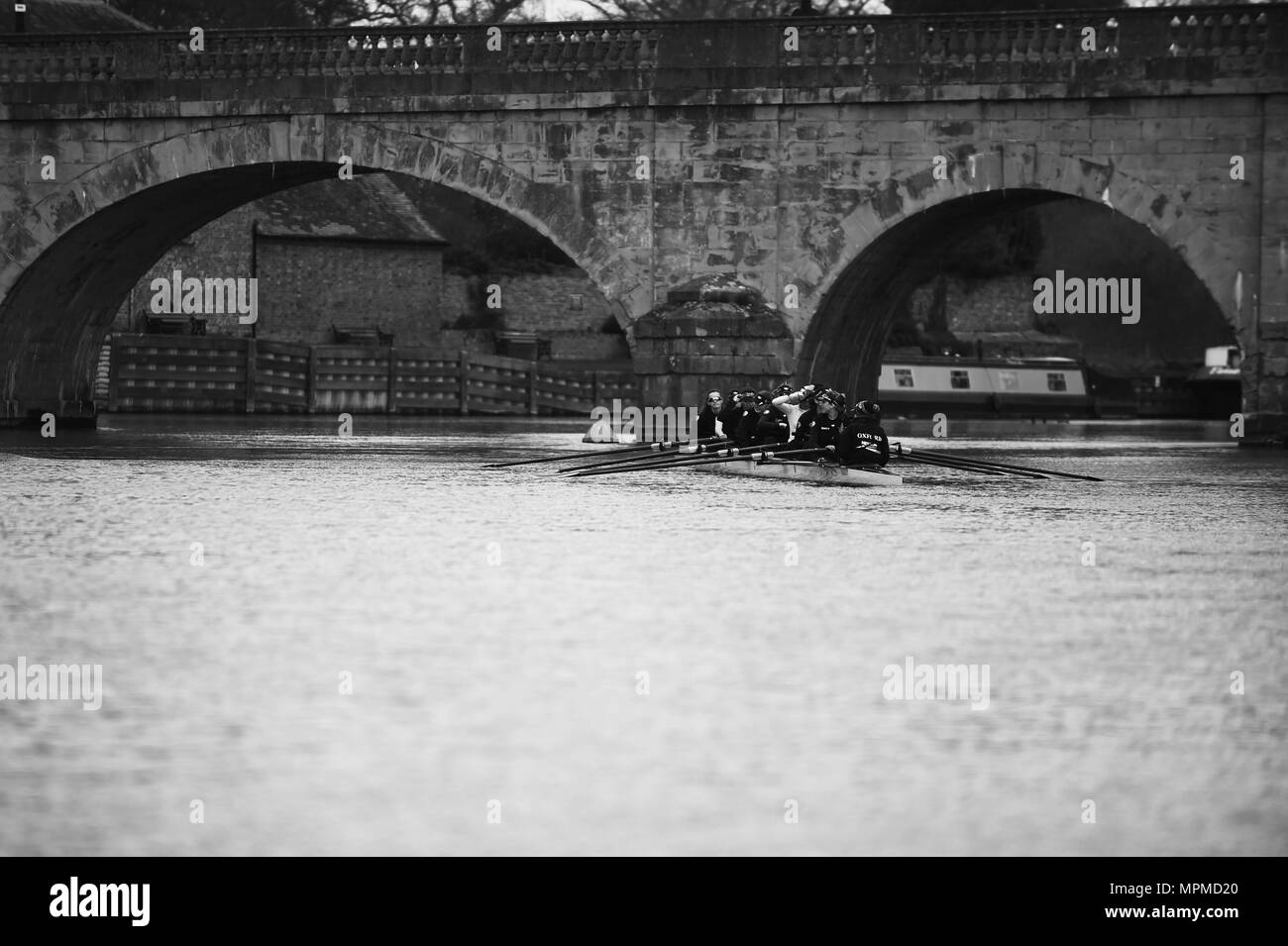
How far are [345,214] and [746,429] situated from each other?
41.4 metres

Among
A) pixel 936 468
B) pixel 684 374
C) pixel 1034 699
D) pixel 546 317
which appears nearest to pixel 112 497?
pixel 936 468

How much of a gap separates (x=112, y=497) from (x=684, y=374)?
1414 cm

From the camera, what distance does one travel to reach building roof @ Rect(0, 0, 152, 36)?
48.5 m

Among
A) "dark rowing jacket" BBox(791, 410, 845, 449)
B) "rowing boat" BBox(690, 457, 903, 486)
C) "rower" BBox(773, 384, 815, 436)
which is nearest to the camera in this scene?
"rowing boat" BBox(690, 457, 903, 486)

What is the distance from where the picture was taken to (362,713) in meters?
7.30

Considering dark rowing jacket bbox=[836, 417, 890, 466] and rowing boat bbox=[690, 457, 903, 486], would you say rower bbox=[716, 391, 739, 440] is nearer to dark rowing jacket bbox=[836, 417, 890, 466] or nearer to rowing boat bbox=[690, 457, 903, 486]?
rowing boat bbox=[690, 457, 903, 486]

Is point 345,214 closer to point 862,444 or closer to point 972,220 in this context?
point 972,220

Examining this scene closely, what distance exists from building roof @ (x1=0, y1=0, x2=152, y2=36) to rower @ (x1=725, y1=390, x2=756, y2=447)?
89.9 ft

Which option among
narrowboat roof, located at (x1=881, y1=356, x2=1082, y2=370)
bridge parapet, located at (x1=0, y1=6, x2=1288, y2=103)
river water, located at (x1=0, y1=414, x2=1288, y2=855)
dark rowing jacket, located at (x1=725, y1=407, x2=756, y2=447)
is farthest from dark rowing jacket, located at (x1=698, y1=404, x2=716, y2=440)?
narrowboat roof, located at (x1=881, y1=356, x2=1082, y2=370)

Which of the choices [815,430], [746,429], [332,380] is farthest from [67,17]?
[815,430]

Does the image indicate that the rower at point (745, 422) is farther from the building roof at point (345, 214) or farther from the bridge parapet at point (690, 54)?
the building roof at point (345, 214)

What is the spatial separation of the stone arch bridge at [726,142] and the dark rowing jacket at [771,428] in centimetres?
712

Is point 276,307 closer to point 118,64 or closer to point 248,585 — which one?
point 118,64

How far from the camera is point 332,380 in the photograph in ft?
175
